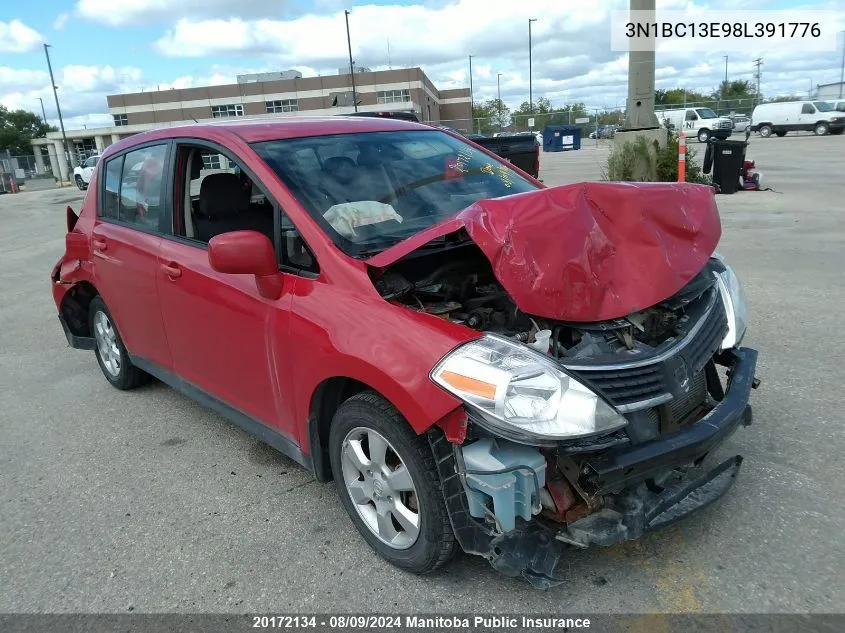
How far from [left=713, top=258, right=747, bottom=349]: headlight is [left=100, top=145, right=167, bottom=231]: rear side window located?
311 cm

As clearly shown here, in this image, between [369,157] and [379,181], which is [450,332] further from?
[369,157]

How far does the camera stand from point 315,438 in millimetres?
2977

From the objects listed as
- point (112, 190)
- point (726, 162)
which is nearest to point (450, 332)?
point (112, 190)

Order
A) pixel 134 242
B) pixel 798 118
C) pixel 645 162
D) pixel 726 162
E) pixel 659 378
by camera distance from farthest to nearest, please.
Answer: pixel 798 118, pixel 726 162, pixel 645 162, pixel 134 242, pixel 659 378

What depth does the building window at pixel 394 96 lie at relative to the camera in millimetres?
75688

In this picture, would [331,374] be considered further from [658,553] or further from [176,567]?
[658,553]

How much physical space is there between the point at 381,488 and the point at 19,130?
113844 millimetres

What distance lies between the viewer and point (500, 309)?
9.55ft

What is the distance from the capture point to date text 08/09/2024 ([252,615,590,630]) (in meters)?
2.40

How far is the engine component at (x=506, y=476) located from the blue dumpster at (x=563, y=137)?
37282 millimetres

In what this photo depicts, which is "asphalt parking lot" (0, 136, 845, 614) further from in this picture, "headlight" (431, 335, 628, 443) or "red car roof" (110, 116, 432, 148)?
"red car roof" (110, 116, 432, 148)

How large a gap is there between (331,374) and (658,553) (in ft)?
5.09

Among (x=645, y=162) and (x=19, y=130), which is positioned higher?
(x=19, y=130)

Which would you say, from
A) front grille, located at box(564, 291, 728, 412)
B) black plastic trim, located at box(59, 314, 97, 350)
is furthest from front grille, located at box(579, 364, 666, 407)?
black plastic trim, located at box(59, 314, 97, 350)
